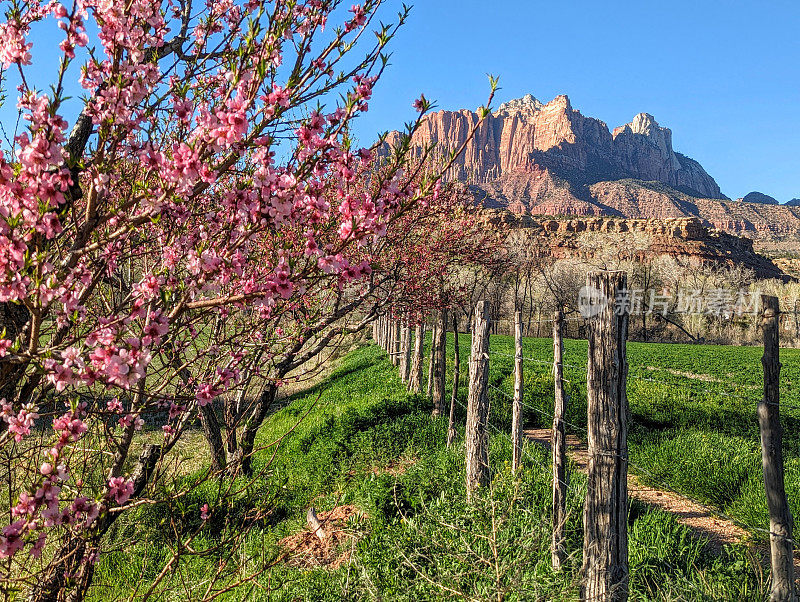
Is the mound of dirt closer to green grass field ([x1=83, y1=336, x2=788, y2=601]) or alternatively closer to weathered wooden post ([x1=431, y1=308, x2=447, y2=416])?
green grass field ([x1=83, y1=336, x2=788, y2=601])

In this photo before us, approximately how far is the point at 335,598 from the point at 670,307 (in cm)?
5649

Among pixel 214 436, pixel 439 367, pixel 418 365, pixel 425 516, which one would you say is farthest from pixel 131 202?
pixel 418 365

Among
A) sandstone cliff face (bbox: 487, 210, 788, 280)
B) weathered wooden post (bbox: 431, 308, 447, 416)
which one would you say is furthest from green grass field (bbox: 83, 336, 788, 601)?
sandstone cliff face (bbox: 487, 210, 788, 280)

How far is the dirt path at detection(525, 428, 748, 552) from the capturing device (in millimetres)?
6121

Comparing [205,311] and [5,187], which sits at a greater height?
[5,187]

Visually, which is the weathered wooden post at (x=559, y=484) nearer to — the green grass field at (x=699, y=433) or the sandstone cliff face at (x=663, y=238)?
the green grass field at (x=699, y=433)

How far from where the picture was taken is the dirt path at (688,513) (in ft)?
20.1

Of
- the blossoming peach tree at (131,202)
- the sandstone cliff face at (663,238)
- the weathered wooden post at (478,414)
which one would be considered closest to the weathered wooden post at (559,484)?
the weathered wooden post at (478,414)

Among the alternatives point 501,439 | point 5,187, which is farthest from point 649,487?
point 5,187

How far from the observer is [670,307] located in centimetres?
5300

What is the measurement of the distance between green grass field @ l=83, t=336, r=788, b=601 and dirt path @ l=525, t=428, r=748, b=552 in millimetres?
218

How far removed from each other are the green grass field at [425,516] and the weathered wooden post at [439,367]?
413mm

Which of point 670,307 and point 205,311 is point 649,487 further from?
point 670,307

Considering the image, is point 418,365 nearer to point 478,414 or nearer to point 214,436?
point 214,436
